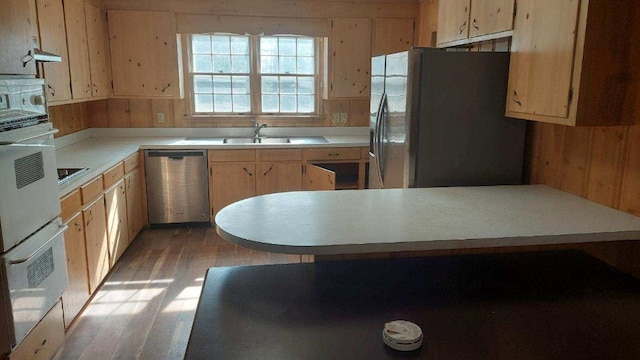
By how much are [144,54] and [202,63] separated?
0.58 m

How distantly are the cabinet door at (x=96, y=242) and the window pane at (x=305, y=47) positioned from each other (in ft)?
8.44

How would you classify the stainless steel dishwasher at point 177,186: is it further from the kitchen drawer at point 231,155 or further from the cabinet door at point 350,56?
the cabinet door at point 350,56

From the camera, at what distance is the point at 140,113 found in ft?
15.3

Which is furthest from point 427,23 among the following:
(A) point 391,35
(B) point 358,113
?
(B) point 358,113

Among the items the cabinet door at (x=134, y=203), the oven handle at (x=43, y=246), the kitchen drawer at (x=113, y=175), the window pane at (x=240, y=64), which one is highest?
the window pane at (x=240, y=64)

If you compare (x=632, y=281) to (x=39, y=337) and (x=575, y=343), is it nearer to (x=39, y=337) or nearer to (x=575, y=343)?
(x=575, y=343)

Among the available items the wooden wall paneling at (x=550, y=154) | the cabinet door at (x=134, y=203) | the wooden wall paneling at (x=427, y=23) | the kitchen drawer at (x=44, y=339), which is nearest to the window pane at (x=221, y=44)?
the cabinet door at (x=134, y=203)

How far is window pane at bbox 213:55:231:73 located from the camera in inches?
186

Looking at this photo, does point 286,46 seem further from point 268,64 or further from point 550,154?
point 550,154

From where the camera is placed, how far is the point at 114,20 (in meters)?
4.23

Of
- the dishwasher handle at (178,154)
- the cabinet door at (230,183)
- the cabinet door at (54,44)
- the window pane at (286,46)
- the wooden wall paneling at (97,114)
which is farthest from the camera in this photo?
the window pane at (286,46)

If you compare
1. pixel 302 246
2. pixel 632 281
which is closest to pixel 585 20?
pixel 632 281

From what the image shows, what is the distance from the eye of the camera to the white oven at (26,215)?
6.14ft

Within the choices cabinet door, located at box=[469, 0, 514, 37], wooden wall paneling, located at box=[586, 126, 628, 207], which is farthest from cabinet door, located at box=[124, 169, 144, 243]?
wooden wall paneling, located at box=[586, 126, 628, 207]
